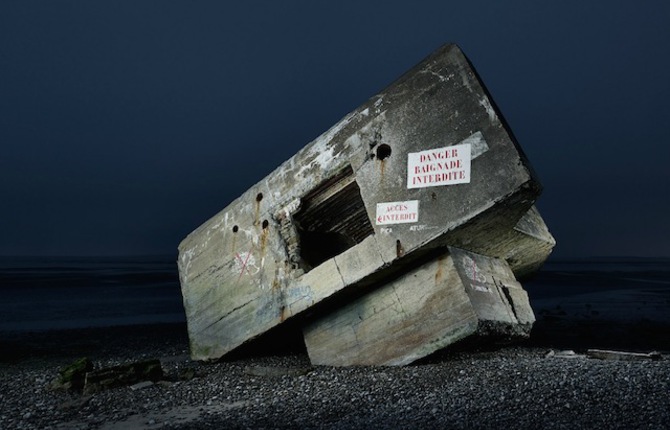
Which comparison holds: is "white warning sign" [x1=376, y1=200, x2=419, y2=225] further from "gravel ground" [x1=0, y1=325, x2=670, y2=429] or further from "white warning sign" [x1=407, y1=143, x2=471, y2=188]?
"gravel ground" [x1=0, y1=325, x2=670, y2=429]

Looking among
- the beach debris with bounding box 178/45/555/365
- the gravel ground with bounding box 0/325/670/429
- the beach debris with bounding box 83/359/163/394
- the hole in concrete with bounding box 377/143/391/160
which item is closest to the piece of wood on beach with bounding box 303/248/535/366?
the beach debris with bounding box 178/45/555/365

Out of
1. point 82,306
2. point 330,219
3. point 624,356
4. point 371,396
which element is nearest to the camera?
point 371,396

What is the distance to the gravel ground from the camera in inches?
136

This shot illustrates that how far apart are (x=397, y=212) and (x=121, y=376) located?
11.1ft

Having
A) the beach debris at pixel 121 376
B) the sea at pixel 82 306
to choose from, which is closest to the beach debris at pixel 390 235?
the beach debris at pixel 121 376

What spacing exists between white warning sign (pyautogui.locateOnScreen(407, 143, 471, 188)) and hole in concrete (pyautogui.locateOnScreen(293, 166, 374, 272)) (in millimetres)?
741

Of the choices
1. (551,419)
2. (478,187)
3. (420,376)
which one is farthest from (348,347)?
(551,419)

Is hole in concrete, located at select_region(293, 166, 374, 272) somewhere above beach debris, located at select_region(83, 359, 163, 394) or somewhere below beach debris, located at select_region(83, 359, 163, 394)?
above

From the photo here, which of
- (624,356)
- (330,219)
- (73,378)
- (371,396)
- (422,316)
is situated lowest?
(624,356)

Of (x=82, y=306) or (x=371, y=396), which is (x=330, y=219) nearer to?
(x=371, y=396)

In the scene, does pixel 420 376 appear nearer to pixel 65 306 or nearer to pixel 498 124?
pixel 498 124

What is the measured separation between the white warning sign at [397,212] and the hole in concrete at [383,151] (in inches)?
19.0

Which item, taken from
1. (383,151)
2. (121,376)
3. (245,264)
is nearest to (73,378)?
(121,376)

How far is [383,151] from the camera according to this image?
520cm
